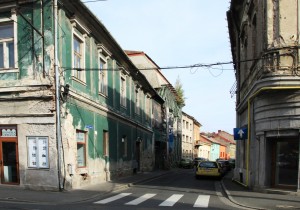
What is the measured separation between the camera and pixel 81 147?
1762 cm

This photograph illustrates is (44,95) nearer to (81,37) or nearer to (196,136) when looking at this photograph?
(81,37)

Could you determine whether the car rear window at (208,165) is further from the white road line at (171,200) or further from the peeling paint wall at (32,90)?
the peeling paint wall at (32,90)

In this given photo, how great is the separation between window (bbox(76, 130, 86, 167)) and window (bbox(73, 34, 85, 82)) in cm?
268

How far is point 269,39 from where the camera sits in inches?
561

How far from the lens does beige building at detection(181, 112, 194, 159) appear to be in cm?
6462

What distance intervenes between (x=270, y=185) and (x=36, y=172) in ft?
32.1

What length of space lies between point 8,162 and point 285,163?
38.5 ft

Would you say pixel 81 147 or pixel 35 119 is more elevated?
pixel 35 119

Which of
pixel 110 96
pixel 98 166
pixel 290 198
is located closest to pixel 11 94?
pixel 98 166

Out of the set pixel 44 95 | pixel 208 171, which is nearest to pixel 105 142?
pixel 44 95

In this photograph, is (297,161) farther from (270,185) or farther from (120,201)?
(120,201)

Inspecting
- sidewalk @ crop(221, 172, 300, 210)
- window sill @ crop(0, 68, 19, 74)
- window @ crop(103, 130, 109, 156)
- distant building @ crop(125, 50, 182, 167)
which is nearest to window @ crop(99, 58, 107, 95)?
window @ crop(103, 130, 109, 156)

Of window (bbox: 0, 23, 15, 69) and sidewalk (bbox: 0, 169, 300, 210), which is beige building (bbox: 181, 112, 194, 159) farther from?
window (bbox: 0, 23, 15, 69)

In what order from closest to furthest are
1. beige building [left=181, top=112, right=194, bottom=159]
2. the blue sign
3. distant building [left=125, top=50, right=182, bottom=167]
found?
the blue sign → distant building [left=125, top=50, right=182, bottom=167] → beige building [left=181, top=112, right=194, bottom=159]
